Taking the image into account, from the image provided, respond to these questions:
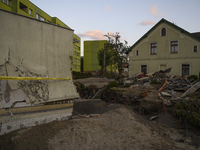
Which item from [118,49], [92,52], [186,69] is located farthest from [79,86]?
[92,52]

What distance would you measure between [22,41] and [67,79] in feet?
6.15

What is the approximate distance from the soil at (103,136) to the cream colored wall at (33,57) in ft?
2.96

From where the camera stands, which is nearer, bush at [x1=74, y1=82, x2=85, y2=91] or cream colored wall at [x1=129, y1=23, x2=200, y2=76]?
bush at [x1=74, y1=82, x2=85, y2=91]

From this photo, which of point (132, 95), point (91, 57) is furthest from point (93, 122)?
point (91, 57)

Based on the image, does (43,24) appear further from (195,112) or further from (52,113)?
(195,112)

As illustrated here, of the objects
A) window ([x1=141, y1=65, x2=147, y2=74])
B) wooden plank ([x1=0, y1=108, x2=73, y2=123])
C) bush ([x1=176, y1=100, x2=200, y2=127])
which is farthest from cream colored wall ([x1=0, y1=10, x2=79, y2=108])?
window ([x1=141, y1=65, x2=147, y2=74])

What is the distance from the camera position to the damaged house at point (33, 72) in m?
3.95

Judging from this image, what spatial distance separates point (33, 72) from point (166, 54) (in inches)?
747

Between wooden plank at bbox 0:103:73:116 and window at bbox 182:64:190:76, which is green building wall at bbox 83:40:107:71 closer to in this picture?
window at bbox 182:64:190:76

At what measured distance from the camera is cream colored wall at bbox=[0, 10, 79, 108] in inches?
157

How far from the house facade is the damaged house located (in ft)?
57.0

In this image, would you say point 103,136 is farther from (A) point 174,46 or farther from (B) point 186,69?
(A) point 174,46

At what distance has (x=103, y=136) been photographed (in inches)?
181

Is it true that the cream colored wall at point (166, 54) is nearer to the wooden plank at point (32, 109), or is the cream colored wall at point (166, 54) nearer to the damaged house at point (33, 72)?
the damaged house at point (33, 72)
